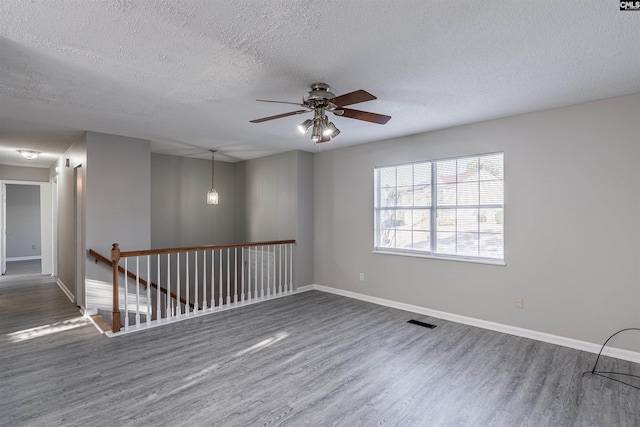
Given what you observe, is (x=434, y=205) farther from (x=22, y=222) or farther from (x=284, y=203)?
(x=22, y=222)

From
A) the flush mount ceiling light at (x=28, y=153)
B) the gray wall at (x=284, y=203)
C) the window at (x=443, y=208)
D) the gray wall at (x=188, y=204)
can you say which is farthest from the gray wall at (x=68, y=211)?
the window at (x=443, y=208)

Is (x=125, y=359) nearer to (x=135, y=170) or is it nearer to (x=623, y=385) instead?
(x=135, y=170)

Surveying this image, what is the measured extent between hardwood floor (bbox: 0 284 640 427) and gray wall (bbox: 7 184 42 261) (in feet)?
23.9

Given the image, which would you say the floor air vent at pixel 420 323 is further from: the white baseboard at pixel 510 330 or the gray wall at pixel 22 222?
the gray wall at pixel 22 222

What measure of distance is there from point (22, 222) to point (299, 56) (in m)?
11.5

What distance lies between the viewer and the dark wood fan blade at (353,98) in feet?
7.45

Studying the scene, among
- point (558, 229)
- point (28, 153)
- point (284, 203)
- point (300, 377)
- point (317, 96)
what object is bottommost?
point (300, 377)

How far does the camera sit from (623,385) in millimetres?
2629

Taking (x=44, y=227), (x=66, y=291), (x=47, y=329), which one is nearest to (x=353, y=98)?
(x=47, y=329)

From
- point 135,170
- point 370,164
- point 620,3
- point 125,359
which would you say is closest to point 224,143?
point 135,170

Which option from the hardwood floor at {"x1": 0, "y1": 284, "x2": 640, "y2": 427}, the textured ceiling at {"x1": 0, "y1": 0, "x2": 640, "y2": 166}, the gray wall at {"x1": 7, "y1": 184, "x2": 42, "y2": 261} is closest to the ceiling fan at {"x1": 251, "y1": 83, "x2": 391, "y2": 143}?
the textured ceiling at {"x1": 0, "y1": 0, "x2": 640, "y2": 166}

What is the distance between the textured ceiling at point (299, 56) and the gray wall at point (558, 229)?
31 centimetres

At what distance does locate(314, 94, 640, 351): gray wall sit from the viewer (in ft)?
10.1

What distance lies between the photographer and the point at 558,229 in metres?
3.44
